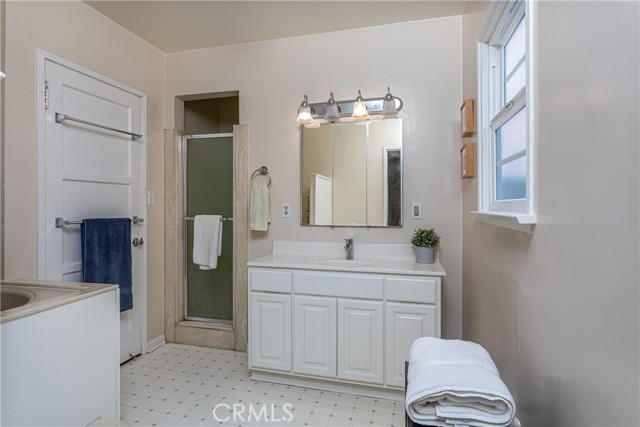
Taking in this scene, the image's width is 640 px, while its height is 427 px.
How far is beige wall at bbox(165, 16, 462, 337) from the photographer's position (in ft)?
7.82

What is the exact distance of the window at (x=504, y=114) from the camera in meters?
1.29

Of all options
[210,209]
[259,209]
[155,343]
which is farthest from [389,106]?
[155,343]

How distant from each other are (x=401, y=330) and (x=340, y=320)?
365 millimetres

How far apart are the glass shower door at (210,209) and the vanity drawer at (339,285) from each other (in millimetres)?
1002

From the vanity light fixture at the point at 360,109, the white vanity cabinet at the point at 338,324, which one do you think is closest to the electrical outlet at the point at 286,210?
the white vanity cabinet at the point at 338,324

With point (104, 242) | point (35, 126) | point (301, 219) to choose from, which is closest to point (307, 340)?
point (301, 219)

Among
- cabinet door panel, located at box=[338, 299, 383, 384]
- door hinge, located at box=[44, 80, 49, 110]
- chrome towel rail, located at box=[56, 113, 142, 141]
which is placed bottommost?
cabinet door panel, located at box=[338, 299, 383, 384]

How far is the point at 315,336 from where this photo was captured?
2.13 m

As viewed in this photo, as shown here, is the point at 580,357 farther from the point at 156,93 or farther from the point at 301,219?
the point at 156,93

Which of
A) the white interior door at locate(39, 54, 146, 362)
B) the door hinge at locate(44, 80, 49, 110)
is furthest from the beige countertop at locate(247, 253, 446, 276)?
the door hinge at locate(44, 80, 49, 110)

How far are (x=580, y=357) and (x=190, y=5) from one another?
267cm

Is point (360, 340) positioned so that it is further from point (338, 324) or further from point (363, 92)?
point (363, 92)

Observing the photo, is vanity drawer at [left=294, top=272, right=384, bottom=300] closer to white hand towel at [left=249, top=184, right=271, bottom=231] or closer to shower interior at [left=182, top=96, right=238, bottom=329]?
white hand towel at [left=249, top=184, right=271, bottom=231]

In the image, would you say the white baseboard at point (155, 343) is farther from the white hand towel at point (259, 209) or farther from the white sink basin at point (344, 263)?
the white sink basin at point (344, 263)
